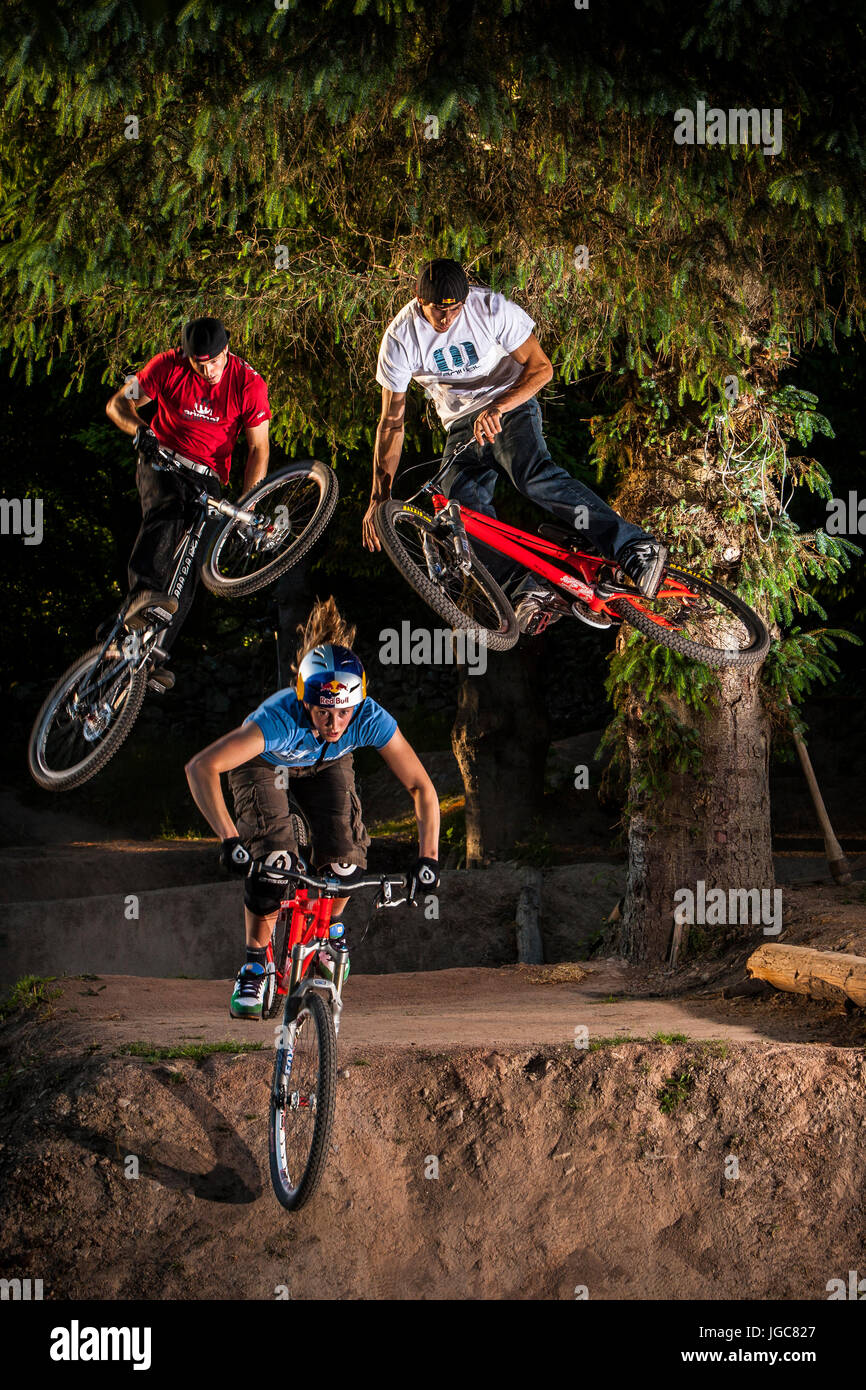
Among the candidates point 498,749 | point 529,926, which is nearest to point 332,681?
point 529,926

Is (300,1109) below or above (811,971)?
below

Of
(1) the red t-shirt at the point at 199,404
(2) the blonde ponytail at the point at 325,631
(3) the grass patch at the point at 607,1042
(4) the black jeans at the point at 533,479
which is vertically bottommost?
(3) the grass patch at the point at 607,1042

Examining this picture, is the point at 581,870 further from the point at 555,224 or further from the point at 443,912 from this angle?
the point at 555,224

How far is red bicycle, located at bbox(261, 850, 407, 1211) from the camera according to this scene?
6355 mm

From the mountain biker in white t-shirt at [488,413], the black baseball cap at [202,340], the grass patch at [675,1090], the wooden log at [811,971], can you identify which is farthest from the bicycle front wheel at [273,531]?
the wooden log at [811,971]

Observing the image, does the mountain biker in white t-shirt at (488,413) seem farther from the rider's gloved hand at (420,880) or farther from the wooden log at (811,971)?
the wooden log at (811,971)

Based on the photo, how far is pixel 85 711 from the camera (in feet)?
25.8

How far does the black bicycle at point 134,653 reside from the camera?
7.72m

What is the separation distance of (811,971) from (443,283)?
617 cm

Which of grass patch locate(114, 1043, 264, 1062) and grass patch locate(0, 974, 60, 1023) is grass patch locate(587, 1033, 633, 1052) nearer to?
grass patch locate(114, 1043, 264, 1062)

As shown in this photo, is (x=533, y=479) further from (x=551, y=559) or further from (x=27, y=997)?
(x=27, y=997)

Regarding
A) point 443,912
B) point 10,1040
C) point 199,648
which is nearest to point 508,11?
point 10,1040

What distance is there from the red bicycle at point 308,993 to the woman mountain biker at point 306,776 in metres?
0.10

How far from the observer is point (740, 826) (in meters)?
11.9
